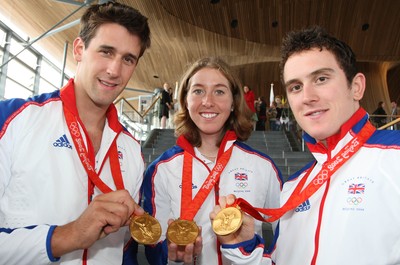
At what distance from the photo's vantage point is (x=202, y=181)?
251 cm

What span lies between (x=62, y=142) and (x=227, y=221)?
1.01 meters

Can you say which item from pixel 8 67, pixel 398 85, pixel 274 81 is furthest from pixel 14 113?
pixel 398 85

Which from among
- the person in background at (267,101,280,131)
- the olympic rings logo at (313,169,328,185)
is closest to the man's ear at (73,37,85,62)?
the olympic rings logo at (313,169,328,185)

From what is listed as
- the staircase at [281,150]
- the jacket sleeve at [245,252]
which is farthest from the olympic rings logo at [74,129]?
the staircase at [281,150]

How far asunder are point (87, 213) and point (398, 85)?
24930mm

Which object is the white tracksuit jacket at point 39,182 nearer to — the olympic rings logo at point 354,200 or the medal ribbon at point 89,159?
the medal ribbon at point 89,159

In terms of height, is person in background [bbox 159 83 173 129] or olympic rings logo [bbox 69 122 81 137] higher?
person in background [bbox 159 83 173 129]

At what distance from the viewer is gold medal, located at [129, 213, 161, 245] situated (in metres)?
1.80

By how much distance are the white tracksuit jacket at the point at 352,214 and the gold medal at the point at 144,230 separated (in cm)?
39

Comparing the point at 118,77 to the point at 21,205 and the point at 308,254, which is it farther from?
the point at 308,254

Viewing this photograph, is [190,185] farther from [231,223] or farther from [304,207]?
[304,207]

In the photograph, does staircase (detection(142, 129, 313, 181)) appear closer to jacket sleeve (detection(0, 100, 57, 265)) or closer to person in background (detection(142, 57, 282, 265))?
person in background (detection(142, 57, 282, 265))

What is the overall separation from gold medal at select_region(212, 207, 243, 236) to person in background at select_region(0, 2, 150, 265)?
42 centimetres

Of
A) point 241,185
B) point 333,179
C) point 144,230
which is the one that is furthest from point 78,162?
point 333,179
